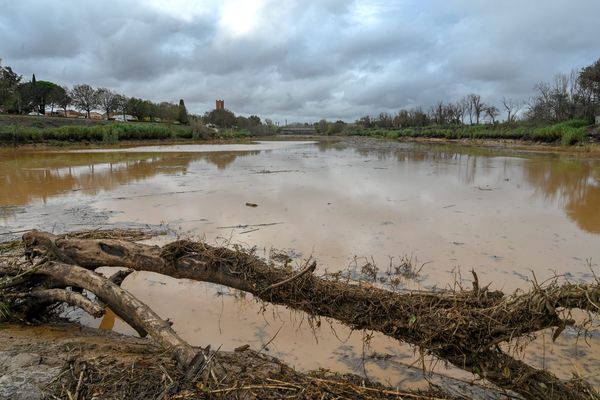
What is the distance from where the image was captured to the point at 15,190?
12094 mm

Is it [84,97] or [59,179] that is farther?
[84,97]

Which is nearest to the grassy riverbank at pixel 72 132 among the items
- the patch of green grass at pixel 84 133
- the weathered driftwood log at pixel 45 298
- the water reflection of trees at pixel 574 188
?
the patch of green grass at pixel 84 133

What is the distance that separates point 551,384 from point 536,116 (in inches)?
2203

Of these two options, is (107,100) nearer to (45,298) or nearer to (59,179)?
(59,179)

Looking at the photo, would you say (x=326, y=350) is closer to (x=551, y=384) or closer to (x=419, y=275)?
(x=551, y=384)

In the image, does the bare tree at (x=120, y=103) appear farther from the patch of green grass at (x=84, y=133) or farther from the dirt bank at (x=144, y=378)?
the dirt bank at (x=144, y=378)

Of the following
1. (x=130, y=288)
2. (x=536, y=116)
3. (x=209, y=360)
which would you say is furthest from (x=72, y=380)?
(x=536, y=116)

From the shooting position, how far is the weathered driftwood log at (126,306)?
2.79 metres

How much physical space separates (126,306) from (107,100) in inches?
2876

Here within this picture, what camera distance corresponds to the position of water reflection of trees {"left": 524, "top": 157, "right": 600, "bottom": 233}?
9.00 metres

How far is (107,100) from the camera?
67188 millimetres

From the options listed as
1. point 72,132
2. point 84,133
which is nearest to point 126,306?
point 72,132

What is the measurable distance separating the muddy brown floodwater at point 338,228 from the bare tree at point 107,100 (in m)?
56.6

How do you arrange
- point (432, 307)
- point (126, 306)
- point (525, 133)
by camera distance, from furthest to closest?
point (525, 133)
point (126, 306)
point (432, 307)
